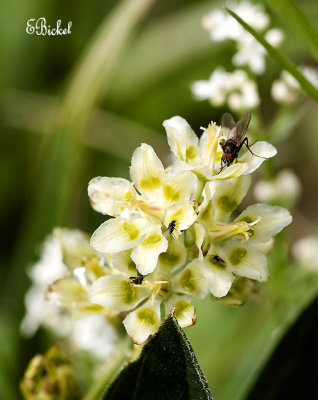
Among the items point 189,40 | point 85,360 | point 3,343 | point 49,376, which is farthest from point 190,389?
point 189,40

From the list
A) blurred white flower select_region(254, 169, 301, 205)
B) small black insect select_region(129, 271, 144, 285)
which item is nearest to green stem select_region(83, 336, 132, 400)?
small black insect select_region(129, 271, 144, 285)

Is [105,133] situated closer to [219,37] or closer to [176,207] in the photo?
[219,37]

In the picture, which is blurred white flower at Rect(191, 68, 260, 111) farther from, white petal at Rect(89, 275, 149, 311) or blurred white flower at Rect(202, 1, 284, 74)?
white petal at Rect(89, 275, 149, 311)

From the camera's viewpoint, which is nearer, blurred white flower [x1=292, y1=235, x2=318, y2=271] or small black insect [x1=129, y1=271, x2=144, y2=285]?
small black insect [x1=129, y1=271, x2=144, y2=285]

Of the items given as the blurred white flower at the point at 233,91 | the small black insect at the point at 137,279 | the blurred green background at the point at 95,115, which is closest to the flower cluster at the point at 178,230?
the small black insect at the point at 137,279

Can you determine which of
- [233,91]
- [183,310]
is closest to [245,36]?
[233,91]

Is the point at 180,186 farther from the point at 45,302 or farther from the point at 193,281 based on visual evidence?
the point at 45,302

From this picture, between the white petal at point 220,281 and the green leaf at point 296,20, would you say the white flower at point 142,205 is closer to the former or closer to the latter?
the white petal at point 220,281

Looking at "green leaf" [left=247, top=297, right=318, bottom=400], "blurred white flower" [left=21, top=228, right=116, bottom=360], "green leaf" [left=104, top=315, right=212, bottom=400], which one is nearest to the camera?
"green leaf" [left=104, top=315, right=212, bottom=400]
